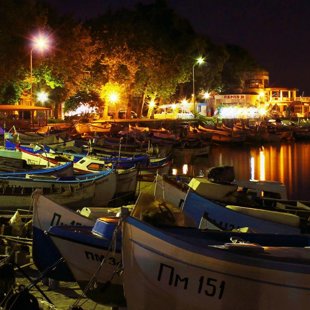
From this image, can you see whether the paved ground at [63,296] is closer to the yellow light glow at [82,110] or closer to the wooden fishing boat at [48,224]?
the wooden fishing boat at [48,224]

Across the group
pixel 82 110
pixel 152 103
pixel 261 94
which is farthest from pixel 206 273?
pixel 261 94

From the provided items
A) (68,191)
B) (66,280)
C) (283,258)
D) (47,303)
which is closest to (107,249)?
(47,303)

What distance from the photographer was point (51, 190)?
17.4m

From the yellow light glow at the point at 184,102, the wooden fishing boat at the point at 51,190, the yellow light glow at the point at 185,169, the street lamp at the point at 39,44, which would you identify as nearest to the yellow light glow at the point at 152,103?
the yellow light glow at the point at 184,102

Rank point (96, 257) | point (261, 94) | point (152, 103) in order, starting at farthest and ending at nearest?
point (261, 94), point (152, 103), point (96, 257)

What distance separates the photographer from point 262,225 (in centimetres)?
1048

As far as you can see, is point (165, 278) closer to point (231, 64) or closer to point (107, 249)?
point (107, 249)

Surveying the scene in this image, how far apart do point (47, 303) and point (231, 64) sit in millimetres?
97917

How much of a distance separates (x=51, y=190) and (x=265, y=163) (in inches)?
1146

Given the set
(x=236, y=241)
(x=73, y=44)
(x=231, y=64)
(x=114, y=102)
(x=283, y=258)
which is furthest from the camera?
(x=231, y=64)

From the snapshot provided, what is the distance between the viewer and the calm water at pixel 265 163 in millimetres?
34938

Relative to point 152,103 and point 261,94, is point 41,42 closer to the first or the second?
point 152,103

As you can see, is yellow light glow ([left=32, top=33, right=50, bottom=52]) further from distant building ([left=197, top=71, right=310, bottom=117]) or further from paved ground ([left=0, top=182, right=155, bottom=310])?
distant building ([left=197, top=71, right=310, bottom=117])

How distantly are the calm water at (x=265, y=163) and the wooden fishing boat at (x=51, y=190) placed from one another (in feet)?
43.3
